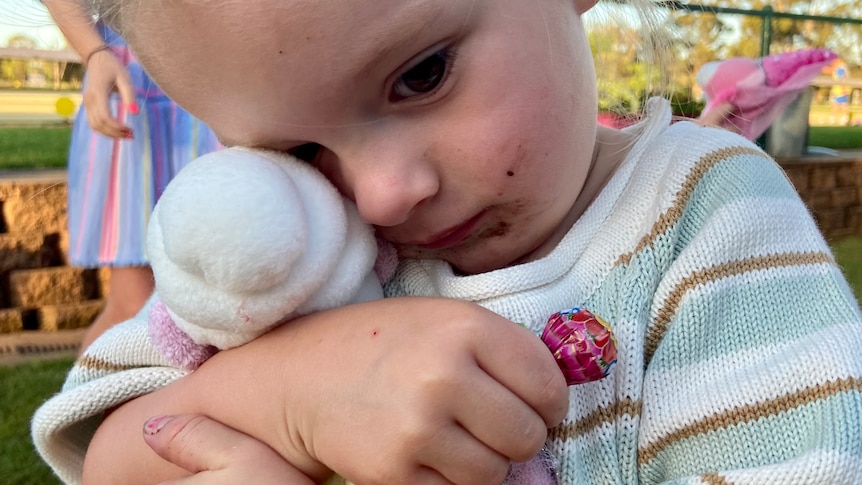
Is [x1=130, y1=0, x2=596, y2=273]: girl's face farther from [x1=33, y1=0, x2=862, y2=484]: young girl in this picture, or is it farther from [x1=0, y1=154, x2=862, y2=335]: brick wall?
[x1=0, y1=154, x2=862, y2=335]: brick wall

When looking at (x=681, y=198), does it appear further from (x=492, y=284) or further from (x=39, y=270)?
(x=39, y=270)

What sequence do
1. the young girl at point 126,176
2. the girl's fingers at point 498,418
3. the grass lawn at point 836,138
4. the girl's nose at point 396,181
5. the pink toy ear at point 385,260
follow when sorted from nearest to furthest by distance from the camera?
1. the girl's fingers at point 498,418
2. the girl's nose at point 396,181
3. the pink toy ear at point 385,260
4. the young girl at point 126,176
5. the grass lawn at point 836,138

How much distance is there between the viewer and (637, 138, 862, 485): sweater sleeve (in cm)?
50

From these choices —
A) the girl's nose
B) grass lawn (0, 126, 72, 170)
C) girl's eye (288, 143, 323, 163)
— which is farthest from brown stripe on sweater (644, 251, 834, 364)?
grass lawn (0, 126, 72, 170)

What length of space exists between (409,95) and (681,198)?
256 millimetres

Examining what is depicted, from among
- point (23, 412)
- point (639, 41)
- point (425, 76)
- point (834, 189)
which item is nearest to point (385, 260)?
point (425, 76)

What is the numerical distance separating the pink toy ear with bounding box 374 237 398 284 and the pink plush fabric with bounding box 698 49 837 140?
5.64 feet

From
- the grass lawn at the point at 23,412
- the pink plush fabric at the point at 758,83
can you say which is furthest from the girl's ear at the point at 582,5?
the pink plush fabric at the point at 758,83

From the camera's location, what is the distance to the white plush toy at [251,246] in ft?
1.69

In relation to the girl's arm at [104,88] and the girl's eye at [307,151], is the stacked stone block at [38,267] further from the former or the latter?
the girl's eye at [307,151]

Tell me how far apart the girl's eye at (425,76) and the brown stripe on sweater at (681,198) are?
0.22 m

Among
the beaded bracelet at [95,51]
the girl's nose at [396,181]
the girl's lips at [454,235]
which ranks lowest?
the girl's lips at [454,235]

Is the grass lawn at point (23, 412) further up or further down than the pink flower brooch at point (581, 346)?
further down

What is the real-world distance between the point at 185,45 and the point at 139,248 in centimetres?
128
